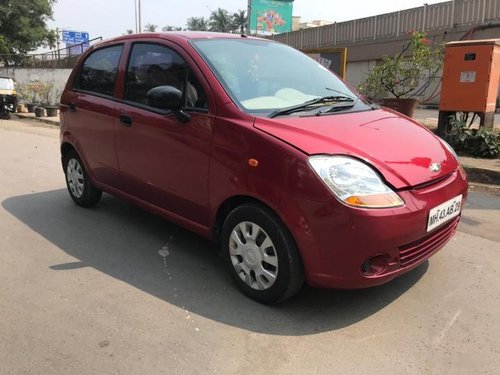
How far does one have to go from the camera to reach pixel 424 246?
3.22 meters

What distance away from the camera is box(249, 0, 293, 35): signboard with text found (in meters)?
34.6

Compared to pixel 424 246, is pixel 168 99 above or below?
above

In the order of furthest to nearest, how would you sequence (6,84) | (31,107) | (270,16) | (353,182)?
1. (270,16)
2. (31,107)
3. (6,84)
4. (353,182)

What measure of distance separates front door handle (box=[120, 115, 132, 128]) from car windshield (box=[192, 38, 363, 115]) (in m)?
0.90

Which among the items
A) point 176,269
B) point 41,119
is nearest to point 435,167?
point 176,269

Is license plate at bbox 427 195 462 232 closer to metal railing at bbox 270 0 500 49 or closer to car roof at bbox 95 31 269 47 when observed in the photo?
car roof at bbox 95 31 269 47

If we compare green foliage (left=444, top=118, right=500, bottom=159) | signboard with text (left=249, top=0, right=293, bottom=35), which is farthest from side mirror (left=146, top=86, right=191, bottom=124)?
signboard with text (left=249, top=0, right=293, bottom=35)

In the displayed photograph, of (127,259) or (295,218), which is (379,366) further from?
(127,259)

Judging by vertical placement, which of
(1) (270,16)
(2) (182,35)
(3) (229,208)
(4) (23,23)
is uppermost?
(1) (270,16)

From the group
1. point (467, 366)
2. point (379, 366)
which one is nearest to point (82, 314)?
point (379, 366)

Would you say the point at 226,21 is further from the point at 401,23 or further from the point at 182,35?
the point at 182,35

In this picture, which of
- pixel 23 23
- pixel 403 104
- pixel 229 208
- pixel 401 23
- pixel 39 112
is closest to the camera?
pixel 229 208

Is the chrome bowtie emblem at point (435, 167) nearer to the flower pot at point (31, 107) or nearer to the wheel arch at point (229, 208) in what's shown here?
the wheel arch at point (229, 208)

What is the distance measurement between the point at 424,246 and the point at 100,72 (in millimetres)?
3447
